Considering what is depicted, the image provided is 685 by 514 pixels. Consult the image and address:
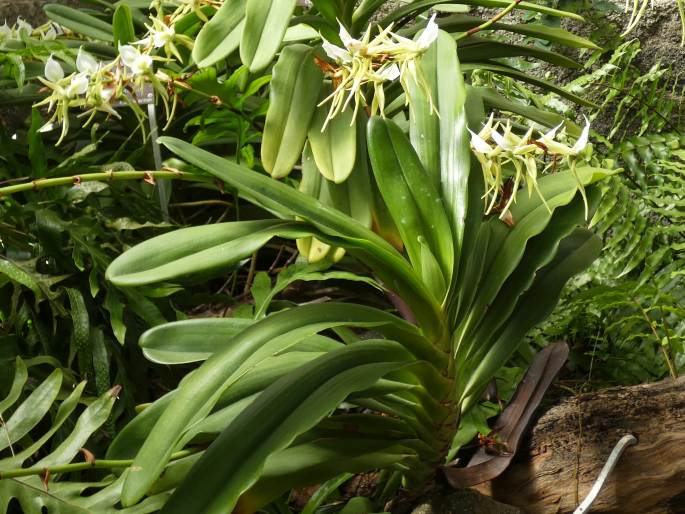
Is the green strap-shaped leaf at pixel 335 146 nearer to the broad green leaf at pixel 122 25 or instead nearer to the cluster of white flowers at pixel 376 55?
the cluster of white flowers at pixel 376 55

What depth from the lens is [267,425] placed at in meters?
0.93

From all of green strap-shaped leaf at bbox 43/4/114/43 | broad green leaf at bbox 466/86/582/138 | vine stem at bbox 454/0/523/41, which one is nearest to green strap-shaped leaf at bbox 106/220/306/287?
vine stem at bbox 454/0/523/41

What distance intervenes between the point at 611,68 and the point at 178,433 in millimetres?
1487

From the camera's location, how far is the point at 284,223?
1063 mm

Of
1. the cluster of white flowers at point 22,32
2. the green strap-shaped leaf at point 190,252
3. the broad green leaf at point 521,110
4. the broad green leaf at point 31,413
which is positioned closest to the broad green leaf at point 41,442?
the broad green leaf at point 31,413

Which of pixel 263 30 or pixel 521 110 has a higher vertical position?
pixel 263 30

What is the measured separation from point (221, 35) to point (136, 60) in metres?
0.13

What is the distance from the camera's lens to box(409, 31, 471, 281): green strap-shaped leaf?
1188mm

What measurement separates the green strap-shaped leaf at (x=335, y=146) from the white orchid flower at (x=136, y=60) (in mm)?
268

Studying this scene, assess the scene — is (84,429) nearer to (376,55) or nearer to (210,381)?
(210,381)

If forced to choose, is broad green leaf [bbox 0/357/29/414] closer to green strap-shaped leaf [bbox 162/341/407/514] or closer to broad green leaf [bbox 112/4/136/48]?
green strap-shaped leaf [bbox 162/341/407/514]

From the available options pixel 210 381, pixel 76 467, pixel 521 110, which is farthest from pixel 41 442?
pixel 521 110

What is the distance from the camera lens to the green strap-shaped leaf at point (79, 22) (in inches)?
67.5

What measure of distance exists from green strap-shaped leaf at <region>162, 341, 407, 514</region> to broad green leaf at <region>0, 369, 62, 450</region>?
0.39 meters
